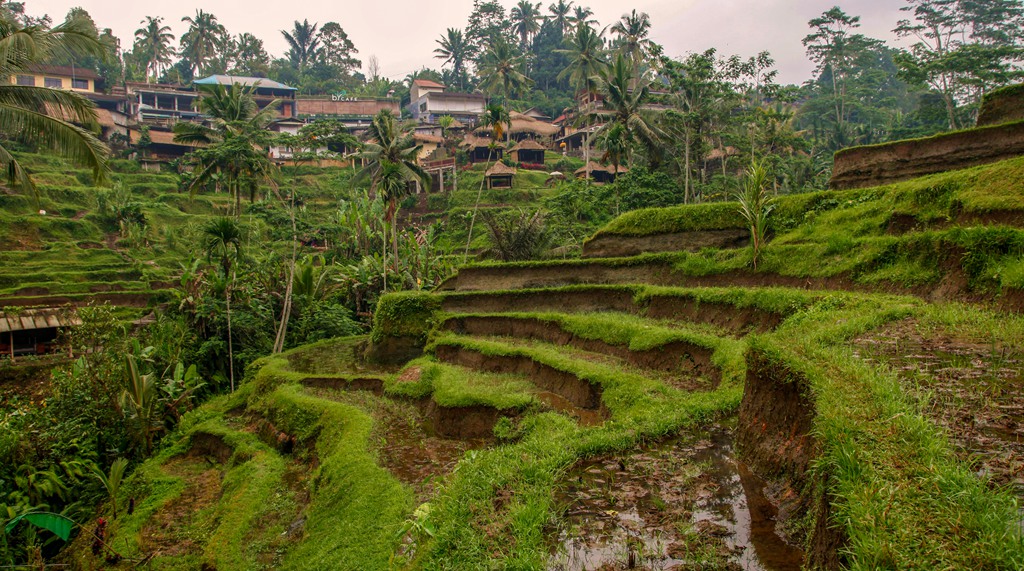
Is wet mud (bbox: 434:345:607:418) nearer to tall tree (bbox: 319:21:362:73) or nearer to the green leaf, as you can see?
the green leaf

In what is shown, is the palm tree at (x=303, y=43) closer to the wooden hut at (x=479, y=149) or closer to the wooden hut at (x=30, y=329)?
the wooden hut at (x=479, y=149)

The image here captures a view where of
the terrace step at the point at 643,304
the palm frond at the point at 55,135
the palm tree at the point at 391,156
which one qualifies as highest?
the palm tree at the point at 391,156

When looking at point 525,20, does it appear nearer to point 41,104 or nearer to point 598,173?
point 598,173

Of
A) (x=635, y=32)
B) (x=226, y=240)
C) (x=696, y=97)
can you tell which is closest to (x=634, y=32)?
(x=635, y=32)

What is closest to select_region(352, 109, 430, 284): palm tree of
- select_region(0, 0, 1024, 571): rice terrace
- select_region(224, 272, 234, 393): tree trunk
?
select_region(0, 0, 1024, 571): rice terrace

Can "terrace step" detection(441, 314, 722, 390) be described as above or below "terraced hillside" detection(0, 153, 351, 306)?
below

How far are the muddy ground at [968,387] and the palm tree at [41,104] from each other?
12.9m

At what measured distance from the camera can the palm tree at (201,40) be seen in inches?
2554

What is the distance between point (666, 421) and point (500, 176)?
125 ft

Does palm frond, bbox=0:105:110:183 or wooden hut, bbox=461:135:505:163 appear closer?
palm frond, bbox=0:105:110:183

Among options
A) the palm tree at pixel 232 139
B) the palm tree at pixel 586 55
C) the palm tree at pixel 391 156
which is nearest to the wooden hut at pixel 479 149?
the palm tree at pixel 586 55

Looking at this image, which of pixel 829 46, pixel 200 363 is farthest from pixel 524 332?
pixel 829 46

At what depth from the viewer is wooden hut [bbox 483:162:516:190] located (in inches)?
1704

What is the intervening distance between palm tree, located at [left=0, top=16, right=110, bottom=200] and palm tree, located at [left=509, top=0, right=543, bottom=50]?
62.5 metres
